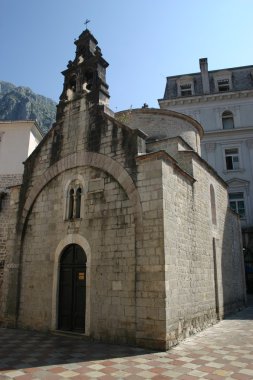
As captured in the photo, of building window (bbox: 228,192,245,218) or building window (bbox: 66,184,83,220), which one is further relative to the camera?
building window (bbox: 228,192,245,218)

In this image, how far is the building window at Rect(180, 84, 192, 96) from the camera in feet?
91.0

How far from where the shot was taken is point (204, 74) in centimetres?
2759

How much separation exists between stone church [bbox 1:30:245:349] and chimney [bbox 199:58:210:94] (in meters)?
15.1

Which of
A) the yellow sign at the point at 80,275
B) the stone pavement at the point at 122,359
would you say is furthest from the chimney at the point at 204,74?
the stone pavement at the point at 122,359

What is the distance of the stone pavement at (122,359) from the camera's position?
19.5ft

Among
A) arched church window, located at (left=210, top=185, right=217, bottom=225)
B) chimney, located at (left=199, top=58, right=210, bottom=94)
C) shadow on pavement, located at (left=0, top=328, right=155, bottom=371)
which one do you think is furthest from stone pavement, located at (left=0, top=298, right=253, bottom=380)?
chimney, located at (left=199, top=58, right=210, bottom=94)

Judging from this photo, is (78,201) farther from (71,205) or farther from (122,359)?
(122,359)

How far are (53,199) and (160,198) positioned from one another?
4.51 metres

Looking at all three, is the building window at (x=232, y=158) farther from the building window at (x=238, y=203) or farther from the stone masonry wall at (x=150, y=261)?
the stone masonry wall at (x=150, y=261)

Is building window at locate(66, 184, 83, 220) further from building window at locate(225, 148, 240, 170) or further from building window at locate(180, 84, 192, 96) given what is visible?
building window at locate(180, 84, 192, 96)

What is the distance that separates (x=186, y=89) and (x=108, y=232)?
72.2 ft

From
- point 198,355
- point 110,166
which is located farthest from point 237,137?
point 198,355

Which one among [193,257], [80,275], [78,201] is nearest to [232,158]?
[193,257]

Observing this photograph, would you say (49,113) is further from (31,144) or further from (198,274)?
(198,274)
